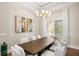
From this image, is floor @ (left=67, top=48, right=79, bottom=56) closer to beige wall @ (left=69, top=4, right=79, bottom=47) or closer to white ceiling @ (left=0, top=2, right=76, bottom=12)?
beige wall @ (left=69, top=4, right=79, bottom=47)

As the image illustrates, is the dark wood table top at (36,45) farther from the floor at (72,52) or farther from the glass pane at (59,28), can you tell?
the floor at (72,52)

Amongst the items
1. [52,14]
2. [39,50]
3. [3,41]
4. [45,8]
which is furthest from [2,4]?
[39,50]

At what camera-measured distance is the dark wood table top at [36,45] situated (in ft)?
5.50

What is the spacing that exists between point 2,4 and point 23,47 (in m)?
0.85

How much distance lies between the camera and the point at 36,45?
70.6 inches

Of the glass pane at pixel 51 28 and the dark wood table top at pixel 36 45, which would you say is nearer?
the dark wood table top at pixel 36 45

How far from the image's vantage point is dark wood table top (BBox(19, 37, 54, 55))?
168 cm

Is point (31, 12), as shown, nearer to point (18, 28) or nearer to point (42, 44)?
point (18, 28)

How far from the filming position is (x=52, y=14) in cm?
184

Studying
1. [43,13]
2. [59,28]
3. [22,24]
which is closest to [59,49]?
[59,28]

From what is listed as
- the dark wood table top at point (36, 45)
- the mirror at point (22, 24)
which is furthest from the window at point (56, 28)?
the mirror at point (22, 24)

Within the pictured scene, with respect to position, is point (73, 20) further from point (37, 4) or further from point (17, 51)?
point (17, 51)

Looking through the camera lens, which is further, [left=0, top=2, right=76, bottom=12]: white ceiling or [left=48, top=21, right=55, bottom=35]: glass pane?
[left=48, top=21, right=55, bottom=35]: glass pane

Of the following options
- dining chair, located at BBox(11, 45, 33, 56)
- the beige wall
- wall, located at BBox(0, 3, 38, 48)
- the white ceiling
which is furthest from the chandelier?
dining chair, located at BBox(11, 45, 33, 56)
